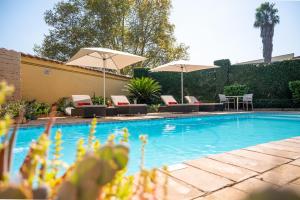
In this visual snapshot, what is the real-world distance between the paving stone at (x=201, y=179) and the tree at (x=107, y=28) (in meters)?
23.0

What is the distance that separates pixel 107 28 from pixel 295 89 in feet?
57.2

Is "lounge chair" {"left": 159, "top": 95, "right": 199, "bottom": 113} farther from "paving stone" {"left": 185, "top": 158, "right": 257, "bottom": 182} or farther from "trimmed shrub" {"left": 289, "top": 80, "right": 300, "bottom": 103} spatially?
"paving stone" {"left": 185, "top": 158, "right": 257, "bottom": 182}

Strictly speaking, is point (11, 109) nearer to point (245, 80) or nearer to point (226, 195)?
point (226, 195)

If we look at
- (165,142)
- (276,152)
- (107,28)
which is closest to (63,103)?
(165,142)

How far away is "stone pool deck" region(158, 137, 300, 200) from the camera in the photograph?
7.37 ft

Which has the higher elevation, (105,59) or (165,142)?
(105,59)

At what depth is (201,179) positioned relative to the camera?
2.62 metres

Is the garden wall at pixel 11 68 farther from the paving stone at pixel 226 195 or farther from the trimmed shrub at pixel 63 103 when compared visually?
the paving stone at pixel 226 195

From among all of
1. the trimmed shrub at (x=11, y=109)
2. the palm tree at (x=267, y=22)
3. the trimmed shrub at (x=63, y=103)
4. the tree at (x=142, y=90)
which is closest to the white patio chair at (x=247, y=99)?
the tree at (x=142, y=90)

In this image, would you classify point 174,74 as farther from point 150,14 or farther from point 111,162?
point 111,162

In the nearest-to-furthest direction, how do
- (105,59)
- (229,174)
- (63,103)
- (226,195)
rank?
(226,195) < (229,174) < (105,59) < (63,103)

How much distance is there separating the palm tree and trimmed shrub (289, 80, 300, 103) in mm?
22930

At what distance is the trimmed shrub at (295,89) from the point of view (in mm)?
15500

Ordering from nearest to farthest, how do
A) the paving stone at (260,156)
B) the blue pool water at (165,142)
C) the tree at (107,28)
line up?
the paving stone at (260,156)
the blue pool water at (165,142)
the tree at (107,28)
